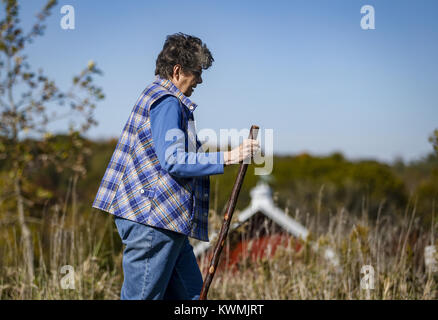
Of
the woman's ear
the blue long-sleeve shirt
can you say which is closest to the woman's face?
the woman's ear

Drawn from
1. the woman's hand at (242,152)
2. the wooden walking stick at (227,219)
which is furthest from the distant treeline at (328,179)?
the woman's hand at (242,152)

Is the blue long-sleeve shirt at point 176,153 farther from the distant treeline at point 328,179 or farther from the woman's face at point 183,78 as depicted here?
the distant treeline at point 328,179

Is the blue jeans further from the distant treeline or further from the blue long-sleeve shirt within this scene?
the distant treeline

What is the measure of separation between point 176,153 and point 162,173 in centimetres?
16

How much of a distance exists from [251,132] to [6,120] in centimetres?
426

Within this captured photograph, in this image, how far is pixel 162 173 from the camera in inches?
77.9

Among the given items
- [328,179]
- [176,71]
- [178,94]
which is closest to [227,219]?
[178,94]

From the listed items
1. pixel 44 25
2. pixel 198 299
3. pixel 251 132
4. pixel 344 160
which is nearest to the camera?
pixel 251 132

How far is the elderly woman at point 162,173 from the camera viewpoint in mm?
1890

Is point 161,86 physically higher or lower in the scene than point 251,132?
higher

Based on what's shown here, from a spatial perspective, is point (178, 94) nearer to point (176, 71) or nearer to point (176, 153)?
point (176, 71)

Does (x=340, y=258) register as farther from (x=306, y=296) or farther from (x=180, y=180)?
(x=180, y=180)

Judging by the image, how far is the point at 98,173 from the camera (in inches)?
963

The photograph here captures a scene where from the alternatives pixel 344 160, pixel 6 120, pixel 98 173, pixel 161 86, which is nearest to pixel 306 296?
pixel 161 86
